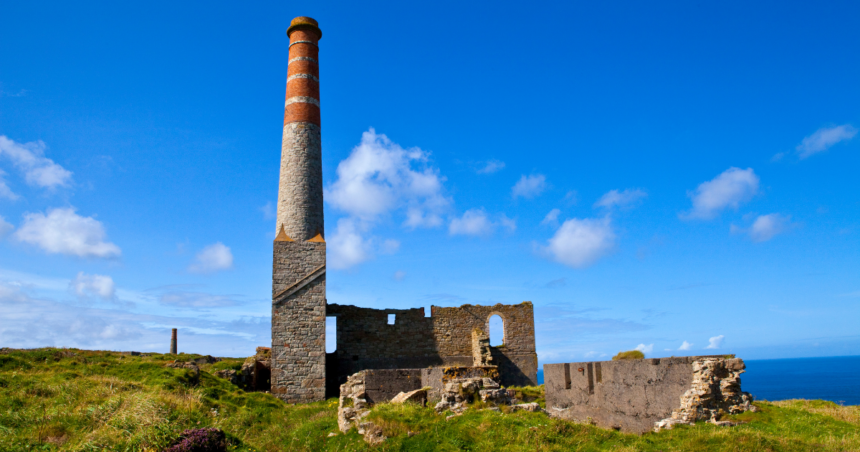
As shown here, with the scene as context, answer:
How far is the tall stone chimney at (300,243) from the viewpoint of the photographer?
66.6 ft

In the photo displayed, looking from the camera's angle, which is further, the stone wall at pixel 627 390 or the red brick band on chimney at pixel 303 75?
the red brick band on chimney at pixel 303 75

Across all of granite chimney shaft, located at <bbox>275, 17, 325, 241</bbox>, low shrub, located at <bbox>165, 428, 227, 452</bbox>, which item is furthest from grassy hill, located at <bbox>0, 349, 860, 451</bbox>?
granite chimney shaft, located at <bbox>275, 17, 325, 241</bbox>

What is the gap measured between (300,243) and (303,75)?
303 inches

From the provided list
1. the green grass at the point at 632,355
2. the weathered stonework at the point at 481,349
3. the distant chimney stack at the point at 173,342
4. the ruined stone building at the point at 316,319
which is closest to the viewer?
the green grass at the point at 632,355

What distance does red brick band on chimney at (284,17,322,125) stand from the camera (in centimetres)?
2353

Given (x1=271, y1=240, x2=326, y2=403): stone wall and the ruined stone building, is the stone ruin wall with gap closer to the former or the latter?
the ruined stone building

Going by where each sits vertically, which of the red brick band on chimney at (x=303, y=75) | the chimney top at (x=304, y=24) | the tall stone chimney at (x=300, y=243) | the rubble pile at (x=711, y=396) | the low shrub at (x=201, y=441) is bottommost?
the low shrub at (x=201, y=441)

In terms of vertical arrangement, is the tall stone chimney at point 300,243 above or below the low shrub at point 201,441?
above

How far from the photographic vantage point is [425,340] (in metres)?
24.9

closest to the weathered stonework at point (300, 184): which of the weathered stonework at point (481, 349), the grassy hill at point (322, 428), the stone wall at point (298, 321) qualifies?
the stone wall at point (298, 321)

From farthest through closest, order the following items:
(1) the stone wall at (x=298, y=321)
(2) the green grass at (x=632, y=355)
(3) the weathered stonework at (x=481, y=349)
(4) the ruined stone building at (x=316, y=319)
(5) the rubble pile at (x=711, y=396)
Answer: (3) the weathered stonework at (x=481, y=349) → (4) the ruined stone building at (x=316, y=319) → (1) the stone wall at (x=298, y=321) → (2) the green grass at (x=632, y=355) → (5) the rubble pile at (x=711, y=396)

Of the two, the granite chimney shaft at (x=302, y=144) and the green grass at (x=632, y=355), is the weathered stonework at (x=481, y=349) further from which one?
the granite chimney shaft at (x=302, y=144)

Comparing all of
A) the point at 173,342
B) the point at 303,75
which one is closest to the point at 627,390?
the point at 303,75

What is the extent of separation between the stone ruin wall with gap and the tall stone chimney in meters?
2.52
